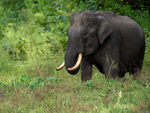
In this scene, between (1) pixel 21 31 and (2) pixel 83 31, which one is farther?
(1) pixel 21 31

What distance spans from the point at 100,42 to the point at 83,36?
15.6 inches

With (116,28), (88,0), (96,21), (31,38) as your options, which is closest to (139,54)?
(116,28)

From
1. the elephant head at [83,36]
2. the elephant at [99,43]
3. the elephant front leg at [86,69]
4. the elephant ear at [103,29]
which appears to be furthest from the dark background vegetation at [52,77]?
the elephant ear at [103,29]

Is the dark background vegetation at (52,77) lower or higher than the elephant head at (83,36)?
lower

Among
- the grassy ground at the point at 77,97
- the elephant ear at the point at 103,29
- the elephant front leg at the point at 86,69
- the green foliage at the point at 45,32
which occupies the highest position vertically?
the elephant ear at the point at 103,29

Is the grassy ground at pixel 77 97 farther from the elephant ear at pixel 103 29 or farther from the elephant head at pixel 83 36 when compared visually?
the elephant ear at pixel 103 29

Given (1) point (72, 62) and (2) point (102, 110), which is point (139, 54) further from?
(2) point (102, 110)

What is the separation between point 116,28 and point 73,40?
48.2 inches

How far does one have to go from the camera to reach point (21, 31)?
35.1 ft

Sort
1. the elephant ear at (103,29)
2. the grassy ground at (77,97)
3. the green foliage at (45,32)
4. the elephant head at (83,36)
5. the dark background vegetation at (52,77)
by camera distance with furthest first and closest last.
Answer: the green foliage at (45,32) → the elephant ear at (103,29) → the elephant head at (83,36) → the dark background vegetation at (52,77) → the grassy ground at (77,97)

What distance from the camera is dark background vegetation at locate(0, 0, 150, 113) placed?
171 inches

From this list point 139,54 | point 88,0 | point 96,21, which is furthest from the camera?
point 88,0

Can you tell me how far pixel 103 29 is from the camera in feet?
19.0

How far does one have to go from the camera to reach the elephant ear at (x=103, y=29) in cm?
573
